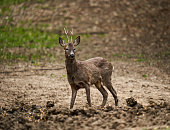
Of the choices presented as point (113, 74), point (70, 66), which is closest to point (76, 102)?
point (70, 66)

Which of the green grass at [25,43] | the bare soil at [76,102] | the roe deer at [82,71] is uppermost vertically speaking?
the green grass at [25,43]

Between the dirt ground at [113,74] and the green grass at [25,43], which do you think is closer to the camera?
the dirt ground at [113,74]

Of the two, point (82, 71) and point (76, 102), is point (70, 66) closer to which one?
point (82, 71)

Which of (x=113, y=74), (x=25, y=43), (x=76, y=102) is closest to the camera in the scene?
(x=76, y=102)

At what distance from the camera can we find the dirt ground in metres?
7.43

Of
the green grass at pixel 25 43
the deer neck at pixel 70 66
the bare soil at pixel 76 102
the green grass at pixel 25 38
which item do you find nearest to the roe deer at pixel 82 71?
the deer neck at pixel 70 66

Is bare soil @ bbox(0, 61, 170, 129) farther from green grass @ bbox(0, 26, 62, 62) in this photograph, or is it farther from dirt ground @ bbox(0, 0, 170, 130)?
green grass @ bbox(0, 26, 62, 62)

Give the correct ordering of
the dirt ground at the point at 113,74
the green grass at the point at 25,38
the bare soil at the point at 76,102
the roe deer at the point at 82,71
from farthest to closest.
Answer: the green grass at the point at 25,38, the roe deer at the point at 82,71, the dirt ground at the point at 113,74, the bare soil at the point at 76,102

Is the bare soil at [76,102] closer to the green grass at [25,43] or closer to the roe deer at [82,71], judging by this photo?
the roe deer at [82,71]

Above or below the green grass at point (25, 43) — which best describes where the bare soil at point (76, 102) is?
below

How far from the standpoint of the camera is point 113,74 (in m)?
13.5

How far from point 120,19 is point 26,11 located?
7.20 metres

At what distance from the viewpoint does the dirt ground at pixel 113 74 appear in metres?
7.43

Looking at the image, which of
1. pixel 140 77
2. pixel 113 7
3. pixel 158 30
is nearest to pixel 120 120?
pixel 140 77
